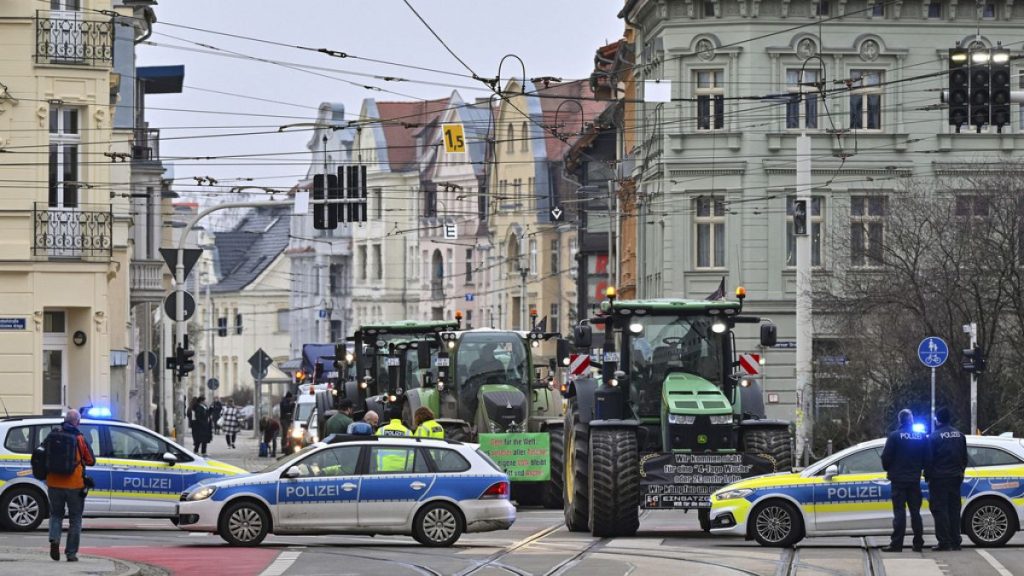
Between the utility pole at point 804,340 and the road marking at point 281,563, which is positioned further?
the utility pole at point 804,340

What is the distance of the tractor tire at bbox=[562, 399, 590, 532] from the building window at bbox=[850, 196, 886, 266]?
2108 cm

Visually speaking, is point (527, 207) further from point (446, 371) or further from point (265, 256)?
point (446, 371)

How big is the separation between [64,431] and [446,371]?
477 inches

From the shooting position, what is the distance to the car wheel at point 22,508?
26438 mm

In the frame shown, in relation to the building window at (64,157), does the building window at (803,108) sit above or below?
above

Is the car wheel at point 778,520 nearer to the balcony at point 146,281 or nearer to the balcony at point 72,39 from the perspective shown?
the balcony at point 72,39

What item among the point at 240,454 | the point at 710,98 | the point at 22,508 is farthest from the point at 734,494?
the point at 240,454

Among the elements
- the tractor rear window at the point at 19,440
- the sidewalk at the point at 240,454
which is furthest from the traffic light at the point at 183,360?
the tractor rear window at the point at 19,440

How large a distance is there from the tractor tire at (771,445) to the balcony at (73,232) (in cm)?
1911

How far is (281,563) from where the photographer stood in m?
21.3

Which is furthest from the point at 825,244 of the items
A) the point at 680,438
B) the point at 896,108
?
the point at 680,438

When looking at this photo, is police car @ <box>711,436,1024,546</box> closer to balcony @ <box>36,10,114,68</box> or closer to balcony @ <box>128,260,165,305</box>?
balcony @ <box>36,10,114,68</box>

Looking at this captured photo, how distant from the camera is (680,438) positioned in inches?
970

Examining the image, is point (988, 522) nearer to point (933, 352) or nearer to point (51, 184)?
point (933, 352)
